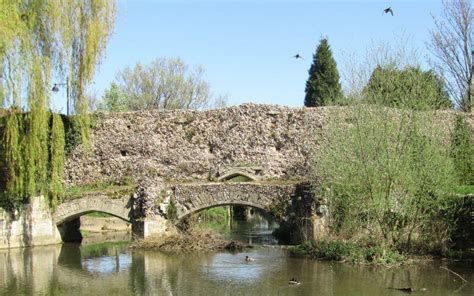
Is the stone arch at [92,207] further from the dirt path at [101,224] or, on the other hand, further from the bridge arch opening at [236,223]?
the dirt path at [101,224]

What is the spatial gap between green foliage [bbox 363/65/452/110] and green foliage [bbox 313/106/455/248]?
31 cm

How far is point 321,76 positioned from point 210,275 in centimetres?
2473

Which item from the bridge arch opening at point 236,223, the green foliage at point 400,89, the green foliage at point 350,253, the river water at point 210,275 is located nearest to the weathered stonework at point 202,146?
the bridge arch opening at point 236,223

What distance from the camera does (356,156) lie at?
1695 centimetres

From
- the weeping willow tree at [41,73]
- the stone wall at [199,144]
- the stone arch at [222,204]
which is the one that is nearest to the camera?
the weeping willow tree at [41,73]

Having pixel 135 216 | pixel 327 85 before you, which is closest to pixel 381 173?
pixel 135 216

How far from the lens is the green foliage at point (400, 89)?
16688mm

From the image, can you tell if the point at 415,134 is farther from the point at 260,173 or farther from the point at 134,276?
the point at 260,173

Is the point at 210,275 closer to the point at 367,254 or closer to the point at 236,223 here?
the point at 367,254

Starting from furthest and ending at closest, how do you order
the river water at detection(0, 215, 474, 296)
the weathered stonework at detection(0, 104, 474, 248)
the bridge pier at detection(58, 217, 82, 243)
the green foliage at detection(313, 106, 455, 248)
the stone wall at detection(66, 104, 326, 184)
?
the stone wall at detection(66, 104, 326, 184)
the weathered stonework at detection(0, 104, 474, 248)
the bridge pier at detection(58, 217, 82, 243)
the green foliage at detection(313, 106, 455, 248)
the river water at detection(0, 215, 474, 296)

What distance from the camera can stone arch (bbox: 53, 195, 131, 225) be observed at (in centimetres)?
2242

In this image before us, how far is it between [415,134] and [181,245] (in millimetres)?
8072

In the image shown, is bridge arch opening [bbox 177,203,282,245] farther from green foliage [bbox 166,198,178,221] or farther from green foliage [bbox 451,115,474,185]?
green foliage [bbox 451,115,474,185]

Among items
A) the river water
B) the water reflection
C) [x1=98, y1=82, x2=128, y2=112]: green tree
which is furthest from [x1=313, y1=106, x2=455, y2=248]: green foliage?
[x1=98, y1=82, x2=128, y2=112]: green tree
